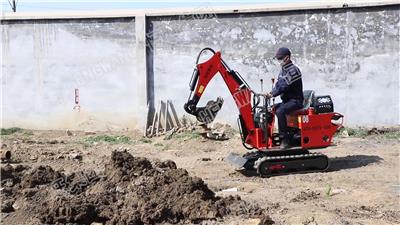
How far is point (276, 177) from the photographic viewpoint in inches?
368

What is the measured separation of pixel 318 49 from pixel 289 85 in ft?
15.4

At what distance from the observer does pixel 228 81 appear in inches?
385

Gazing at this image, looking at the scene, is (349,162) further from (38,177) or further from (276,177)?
(38,177)

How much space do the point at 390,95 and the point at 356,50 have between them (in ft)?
4.35

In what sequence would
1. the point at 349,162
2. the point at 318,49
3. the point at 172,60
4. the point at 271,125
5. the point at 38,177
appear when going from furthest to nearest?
the point at 172,60, the point at 318,49, the point at 349,162, the point at 271,125, the point at 38,177

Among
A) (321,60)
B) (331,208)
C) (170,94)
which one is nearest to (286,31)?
(321,60)

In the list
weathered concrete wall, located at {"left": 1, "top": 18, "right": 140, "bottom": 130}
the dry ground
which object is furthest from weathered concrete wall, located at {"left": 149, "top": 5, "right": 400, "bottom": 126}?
weathered concrete wall, located at {"left": 1, "top": 18, "right": 140, "bottom": 130}

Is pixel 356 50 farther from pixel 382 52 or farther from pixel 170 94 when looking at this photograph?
pixel 170 94

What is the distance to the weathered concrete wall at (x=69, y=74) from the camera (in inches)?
580

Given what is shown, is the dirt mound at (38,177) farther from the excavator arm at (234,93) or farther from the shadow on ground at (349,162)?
the shadow on ground at (349,162)

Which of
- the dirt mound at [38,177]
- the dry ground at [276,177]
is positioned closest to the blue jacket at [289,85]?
the dry ground at [276,177]

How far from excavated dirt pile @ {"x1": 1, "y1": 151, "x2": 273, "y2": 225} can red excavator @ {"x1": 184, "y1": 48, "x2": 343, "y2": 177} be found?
2.01 meters

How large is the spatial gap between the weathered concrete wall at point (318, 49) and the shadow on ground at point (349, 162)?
119 inches

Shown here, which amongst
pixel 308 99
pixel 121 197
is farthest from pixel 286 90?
pixel 121 197
